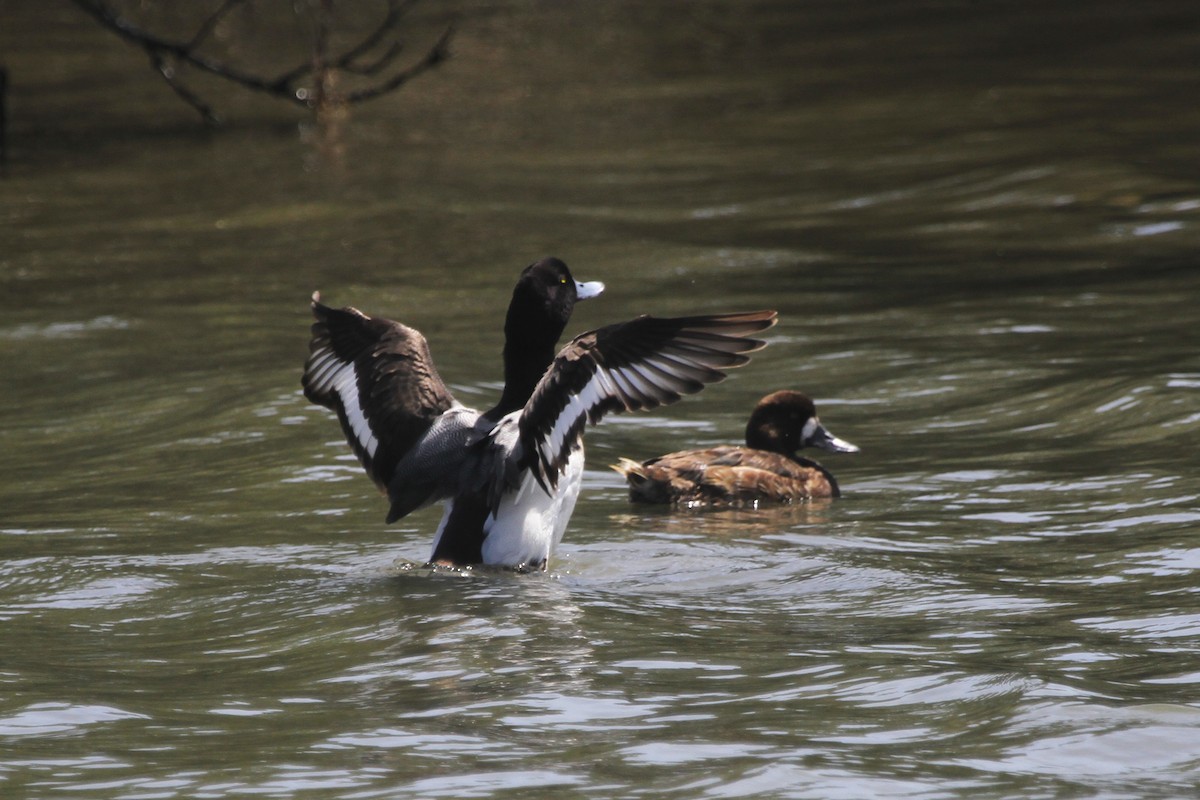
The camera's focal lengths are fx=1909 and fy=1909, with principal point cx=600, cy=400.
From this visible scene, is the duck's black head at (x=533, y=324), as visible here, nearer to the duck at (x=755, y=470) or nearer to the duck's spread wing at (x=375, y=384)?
the duck's spread wing at (x=375, y=384)

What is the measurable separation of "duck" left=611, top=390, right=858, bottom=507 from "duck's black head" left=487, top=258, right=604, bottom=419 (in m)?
1.03

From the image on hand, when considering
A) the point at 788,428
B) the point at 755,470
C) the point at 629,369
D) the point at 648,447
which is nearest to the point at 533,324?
the point at 629,369

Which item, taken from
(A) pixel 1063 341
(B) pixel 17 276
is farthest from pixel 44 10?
(A) pixel 1063 341

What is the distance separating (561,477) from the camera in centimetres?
706

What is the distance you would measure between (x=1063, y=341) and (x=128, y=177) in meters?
10.1

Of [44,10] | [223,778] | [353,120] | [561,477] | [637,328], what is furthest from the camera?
[44,10]

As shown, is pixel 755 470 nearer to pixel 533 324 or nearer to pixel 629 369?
pixel 533 324

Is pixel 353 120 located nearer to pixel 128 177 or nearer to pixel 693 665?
pixel 128 177

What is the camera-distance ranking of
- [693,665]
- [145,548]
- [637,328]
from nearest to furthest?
[693,665] < [637,328] < [145,548]

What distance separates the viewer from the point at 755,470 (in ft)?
27.7

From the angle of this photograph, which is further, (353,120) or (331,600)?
(353,120)

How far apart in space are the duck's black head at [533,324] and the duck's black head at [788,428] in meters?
1.80

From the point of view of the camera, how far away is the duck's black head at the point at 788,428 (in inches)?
347

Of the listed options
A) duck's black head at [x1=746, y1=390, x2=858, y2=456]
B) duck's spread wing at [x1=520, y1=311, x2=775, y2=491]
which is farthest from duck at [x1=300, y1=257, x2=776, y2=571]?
duck's black head at [x1=746, y1=390, x2=858, y2=456]
